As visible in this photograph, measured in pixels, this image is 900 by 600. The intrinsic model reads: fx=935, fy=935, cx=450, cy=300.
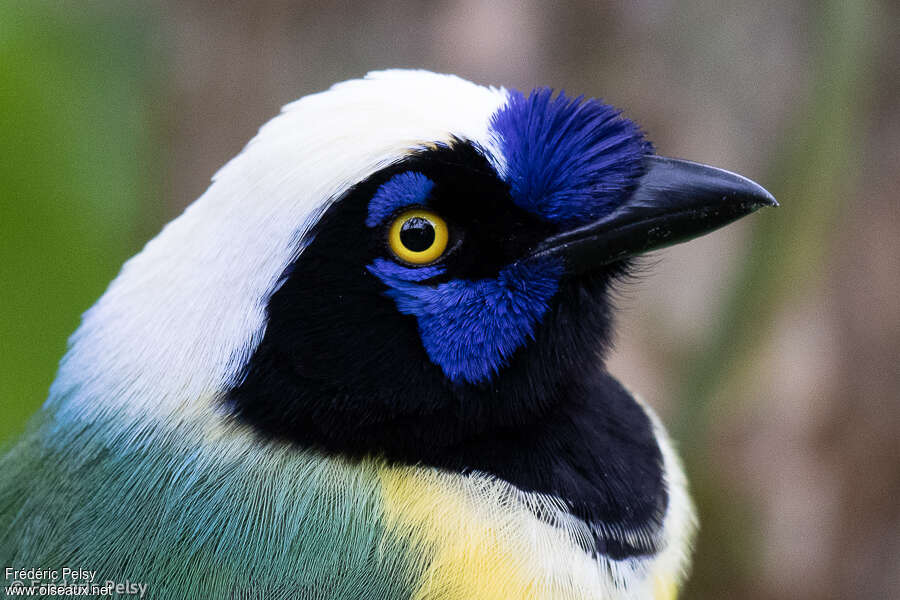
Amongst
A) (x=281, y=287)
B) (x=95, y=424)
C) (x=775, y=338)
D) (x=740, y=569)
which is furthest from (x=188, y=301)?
(x=740, y=569)

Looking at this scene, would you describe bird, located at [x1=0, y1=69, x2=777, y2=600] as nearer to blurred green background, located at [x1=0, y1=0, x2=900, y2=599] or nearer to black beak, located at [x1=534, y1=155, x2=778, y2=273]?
black beak, located at [x1=534, y1=155, x2=778, y2=273]

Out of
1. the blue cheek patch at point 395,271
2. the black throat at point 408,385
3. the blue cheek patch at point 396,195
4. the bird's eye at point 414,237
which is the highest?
the blue cheek patch at point 396,195

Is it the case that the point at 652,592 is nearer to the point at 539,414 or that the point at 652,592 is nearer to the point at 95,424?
the point at 539,414

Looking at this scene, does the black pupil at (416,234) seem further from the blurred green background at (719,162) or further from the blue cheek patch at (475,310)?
the blurred green background at (719,162)

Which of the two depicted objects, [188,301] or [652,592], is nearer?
[188,301]

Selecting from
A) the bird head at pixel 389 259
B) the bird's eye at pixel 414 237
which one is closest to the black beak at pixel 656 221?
the bird head at pixel 389 259

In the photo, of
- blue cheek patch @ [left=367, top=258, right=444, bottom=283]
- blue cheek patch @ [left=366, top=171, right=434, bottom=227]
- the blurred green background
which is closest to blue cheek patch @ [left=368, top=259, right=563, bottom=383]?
blue cheek patch @ [left=367, top=258, right=444, bottom=283]
